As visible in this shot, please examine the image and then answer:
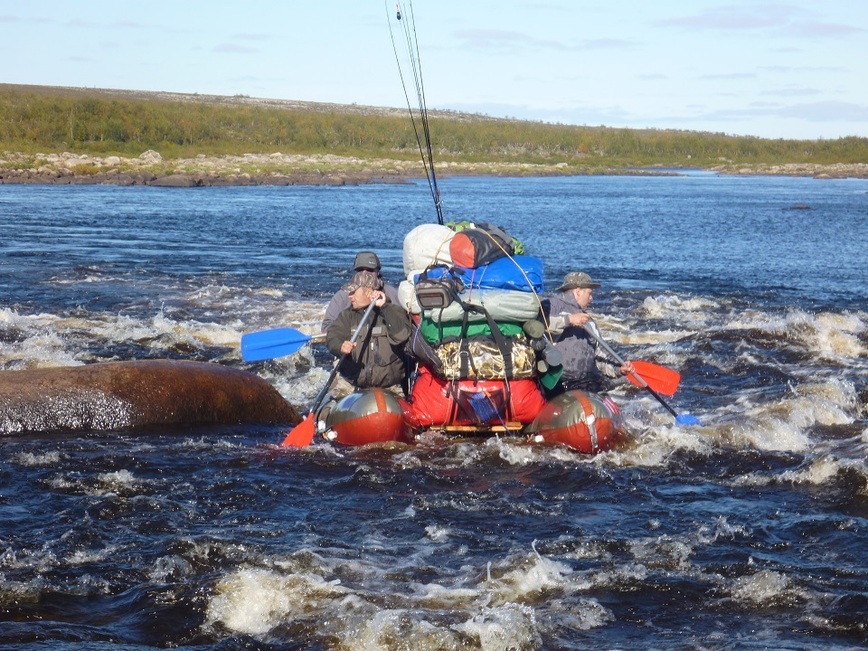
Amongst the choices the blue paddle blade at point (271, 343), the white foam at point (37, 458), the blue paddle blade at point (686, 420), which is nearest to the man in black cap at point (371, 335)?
the blue paddle blade at point (271, 343)

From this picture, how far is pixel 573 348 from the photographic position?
10.5 m

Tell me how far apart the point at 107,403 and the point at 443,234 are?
373 cm

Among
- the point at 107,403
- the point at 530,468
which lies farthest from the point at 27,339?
the point at 530,468

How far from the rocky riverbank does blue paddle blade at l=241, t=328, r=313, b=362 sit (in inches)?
2161

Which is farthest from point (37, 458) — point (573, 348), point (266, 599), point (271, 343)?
point (573, 348)

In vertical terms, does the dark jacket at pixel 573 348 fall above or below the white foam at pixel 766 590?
above

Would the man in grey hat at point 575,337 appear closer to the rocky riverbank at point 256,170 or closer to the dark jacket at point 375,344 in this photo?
the dark jacket at point 375,344

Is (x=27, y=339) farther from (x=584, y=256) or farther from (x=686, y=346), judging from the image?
(x=584, y=256)

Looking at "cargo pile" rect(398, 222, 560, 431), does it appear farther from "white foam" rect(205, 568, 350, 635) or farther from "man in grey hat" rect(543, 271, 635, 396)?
"white foam" rect(205, 568, 350, 635)

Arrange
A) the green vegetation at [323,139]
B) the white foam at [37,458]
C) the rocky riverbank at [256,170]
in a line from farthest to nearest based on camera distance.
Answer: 1. the green vegetation at [323,139]
2. the rocky riverbank at [256,170]
3. the white foam at [37,458]

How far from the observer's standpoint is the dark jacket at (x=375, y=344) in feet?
33.6

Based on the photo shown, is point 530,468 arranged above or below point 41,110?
below

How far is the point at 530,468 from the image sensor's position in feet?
32.0

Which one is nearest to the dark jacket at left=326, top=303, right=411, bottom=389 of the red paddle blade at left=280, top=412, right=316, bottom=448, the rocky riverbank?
the red paddle blade at left=280, top=412, right=316, bottom=448
